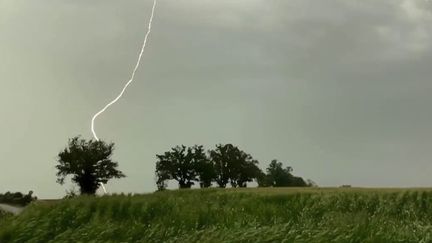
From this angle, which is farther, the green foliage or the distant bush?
the green foliage

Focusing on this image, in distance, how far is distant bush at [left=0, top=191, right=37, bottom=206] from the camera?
65.1 meters

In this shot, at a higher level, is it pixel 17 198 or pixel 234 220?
pixel 17 198

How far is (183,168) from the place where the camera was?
93.9 meters

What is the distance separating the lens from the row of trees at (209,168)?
93331mm

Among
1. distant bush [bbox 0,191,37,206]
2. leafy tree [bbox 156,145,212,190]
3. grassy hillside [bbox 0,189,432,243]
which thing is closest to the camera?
grassy hillside [bbox 0,189,432,243]

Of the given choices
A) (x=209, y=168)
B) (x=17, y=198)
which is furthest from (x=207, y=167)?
(x=17, y=198)

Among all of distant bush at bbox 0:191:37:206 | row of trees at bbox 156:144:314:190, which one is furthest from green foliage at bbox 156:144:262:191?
distant bush at bbox 0:191:37:206

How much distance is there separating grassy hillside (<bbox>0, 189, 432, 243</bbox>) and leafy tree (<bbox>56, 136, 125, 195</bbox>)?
122 feet

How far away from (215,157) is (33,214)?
6938 cm

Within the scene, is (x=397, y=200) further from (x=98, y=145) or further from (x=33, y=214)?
(x=98, y=145)

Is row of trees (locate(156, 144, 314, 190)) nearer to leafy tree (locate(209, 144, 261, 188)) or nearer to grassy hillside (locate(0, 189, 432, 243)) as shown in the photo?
leafy tree (locate(209, 144, 261, 188))

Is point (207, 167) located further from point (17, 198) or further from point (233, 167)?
point (17, 198)

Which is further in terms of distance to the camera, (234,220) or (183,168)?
(183,168)

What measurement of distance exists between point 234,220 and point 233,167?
234ft
